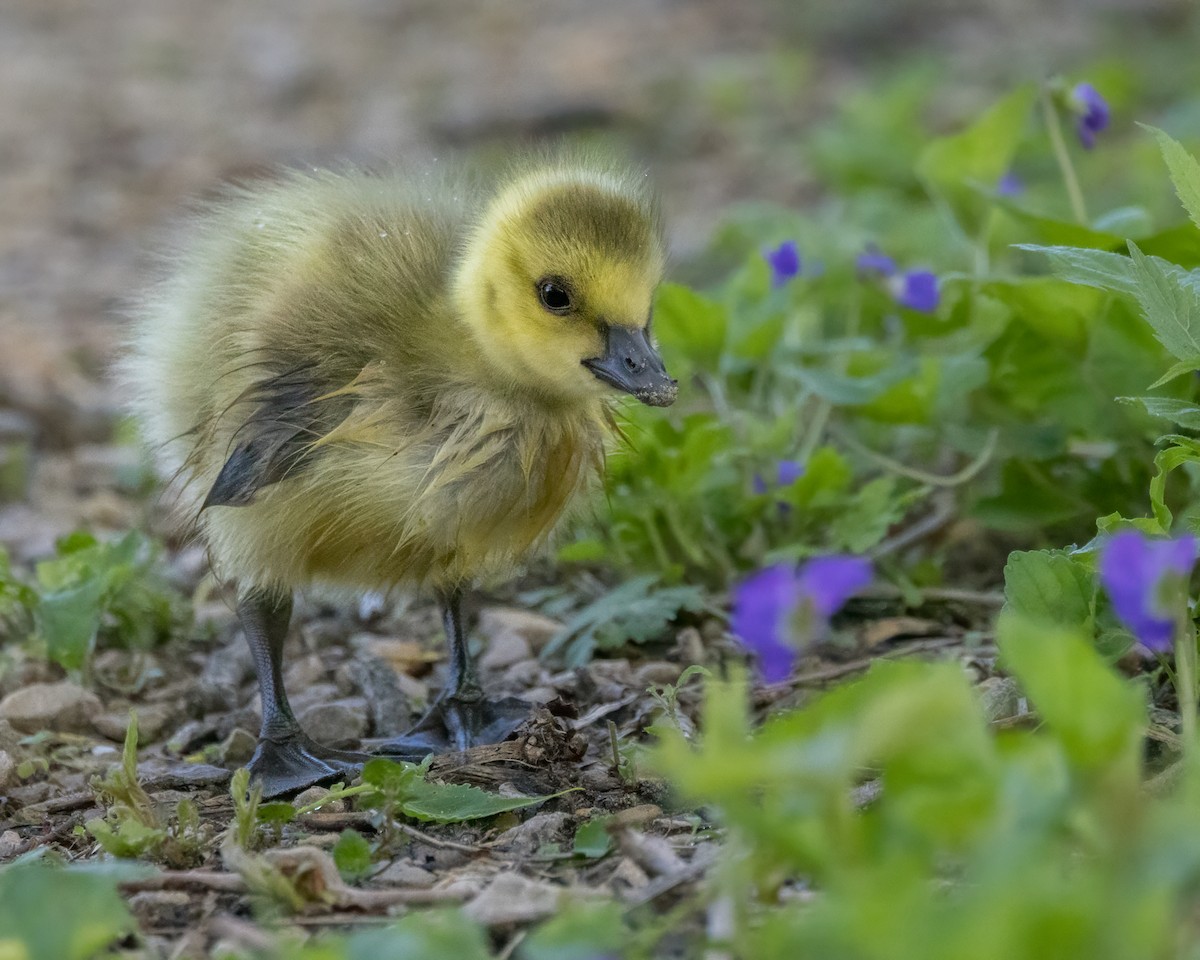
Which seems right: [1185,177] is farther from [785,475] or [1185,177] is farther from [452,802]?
[452,802]

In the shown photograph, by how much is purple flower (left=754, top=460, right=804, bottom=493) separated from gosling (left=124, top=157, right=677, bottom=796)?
61 centimetres

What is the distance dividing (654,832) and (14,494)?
2629 mm

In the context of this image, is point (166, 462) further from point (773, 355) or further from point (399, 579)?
point (773, 355)

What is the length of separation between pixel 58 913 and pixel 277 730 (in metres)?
1.26

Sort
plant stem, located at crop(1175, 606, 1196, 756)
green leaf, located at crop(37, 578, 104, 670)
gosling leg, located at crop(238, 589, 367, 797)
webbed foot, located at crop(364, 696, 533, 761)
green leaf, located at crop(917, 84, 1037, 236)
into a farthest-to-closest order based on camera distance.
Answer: green leaf, located at crop(917, 84, 1037, 236), green leaf, located at crop(37, 578, 104, 670), webbed foot, located at crop(364, 696, 533, 761), gosling leg, located at crop(238, 589, 367, 797), plant stem, located at crop(1175, 606, 1196, 756)

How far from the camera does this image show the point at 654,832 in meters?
2.50

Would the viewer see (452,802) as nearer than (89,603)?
Yes

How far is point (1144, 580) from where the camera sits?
1760 mm

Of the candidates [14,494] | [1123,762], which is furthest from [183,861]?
[14,494]

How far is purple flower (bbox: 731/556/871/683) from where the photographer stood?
70.1 inches

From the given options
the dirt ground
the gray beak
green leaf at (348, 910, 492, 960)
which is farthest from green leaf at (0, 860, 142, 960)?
the gray beak

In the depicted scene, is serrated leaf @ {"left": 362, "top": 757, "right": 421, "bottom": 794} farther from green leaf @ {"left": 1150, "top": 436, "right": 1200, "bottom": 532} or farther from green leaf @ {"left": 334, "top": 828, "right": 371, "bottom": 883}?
green leaf @ {"left": 1150, "top": 436, "right": 1200, "bottom": 532}

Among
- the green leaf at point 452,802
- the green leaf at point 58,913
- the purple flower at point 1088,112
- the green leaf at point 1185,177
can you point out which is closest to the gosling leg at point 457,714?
the green leaf at point 452,802

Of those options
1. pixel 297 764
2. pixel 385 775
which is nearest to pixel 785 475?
pixel 297 764
